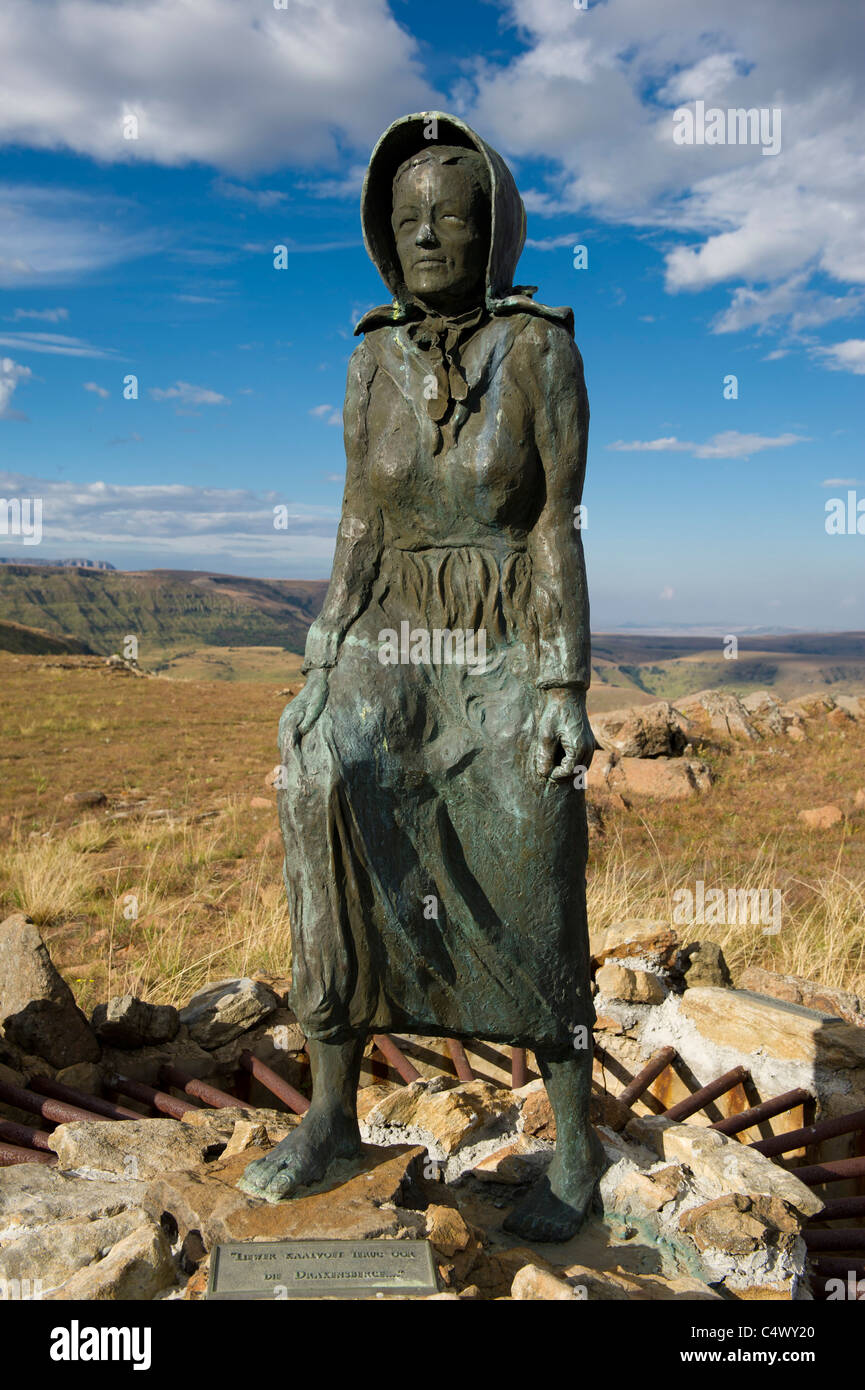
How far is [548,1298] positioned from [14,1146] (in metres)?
1.94

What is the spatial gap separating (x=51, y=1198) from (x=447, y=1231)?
111cm

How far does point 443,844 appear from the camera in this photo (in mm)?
2910

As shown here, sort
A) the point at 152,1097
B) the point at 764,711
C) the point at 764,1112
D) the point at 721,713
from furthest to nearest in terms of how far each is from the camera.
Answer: the point at 764,711
the point at 721,713
the point at 152,1097
the point at 764,1112

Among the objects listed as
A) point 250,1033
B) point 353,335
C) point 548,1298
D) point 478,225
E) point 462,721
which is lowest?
point 250,1033

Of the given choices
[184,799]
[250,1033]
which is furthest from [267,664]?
[250,1033]

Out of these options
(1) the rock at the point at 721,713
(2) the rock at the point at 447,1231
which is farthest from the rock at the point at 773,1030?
(1) the rock at the point at 721,713

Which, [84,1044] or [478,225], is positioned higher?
[478,225]

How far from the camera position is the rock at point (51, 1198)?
2.61 m

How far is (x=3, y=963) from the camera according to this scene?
4277 millimetres

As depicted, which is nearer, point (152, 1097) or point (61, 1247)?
point (61, 1247)

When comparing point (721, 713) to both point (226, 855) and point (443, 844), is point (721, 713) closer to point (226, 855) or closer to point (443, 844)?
point (226, 855)

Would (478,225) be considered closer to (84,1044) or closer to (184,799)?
(84,1044)

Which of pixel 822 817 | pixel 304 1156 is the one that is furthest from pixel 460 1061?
pixel 822 817
